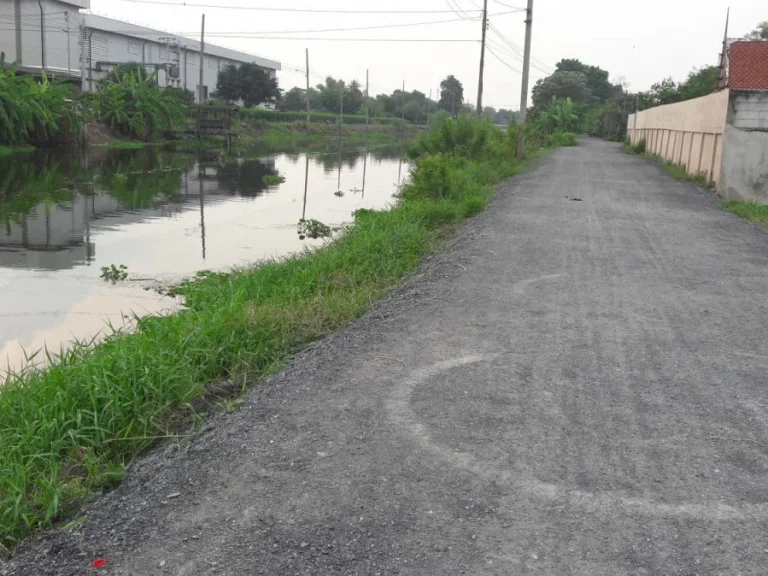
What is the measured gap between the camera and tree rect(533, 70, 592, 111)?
92812 millimetres

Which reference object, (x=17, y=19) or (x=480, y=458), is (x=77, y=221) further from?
(x=17, y=19)

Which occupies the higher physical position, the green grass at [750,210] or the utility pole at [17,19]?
the utility pole at [17,19]

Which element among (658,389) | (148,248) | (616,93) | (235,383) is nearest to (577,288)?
(658,389)

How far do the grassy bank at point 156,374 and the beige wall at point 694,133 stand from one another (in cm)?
1147

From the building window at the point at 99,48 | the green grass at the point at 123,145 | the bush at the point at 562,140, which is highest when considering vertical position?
the building window at the point at 99,48

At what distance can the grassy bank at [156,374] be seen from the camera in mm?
3896

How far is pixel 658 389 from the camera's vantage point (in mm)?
5004

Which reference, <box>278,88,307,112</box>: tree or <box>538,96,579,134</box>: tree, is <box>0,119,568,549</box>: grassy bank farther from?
<box>278,88,307,112</box>: tree

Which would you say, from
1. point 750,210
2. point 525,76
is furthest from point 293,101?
point 750,210

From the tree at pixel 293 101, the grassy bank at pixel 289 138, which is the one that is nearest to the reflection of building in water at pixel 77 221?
the grassy bank at pixel 289 138

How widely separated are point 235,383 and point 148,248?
29.8 feet

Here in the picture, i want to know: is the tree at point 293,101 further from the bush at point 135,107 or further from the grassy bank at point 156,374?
the grassy bank at point 156,374

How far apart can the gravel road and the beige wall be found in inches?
473

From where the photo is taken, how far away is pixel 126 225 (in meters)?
16.5
